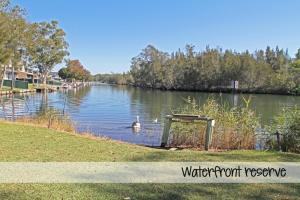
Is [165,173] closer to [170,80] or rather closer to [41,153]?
[41,153]

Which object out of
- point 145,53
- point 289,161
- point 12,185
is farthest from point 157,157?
point 145,53

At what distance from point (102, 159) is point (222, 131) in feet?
18.4

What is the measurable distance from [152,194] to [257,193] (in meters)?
1.61

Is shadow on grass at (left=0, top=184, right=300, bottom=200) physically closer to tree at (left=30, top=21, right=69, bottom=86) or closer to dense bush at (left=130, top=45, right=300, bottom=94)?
tree at (left=30, top=21, right=69, bottom=86)

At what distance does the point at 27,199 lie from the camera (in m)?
5.06

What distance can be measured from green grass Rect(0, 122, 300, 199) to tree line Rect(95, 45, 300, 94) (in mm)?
100235

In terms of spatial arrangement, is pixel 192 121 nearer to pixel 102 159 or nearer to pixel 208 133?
pixel 208 133

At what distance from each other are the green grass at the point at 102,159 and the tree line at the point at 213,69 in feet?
329

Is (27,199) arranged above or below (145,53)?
below

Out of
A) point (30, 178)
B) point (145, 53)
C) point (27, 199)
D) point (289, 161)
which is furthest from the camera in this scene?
point (145, 53)

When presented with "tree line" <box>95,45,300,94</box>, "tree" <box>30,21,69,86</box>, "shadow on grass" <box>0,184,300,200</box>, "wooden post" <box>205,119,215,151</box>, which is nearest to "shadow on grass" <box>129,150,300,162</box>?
"wooden post" <box>205,119,215,151</box>

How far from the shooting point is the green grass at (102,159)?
5434 mm

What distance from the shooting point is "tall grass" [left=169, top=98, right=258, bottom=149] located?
12.4m

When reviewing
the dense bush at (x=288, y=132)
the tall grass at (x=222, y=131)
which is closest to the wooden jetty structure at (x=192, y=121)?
the tall grass at (x=222, y=131)
